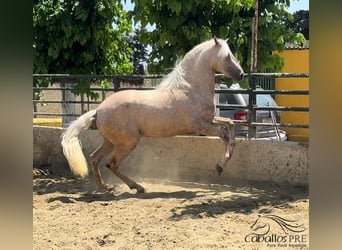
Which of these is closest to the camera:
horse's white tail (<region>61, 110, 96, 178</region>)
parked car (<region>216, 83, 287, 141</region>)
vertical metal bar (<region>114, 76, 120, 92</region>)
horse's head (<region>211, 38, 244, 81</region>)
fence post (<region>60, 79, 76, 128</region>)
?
horse's head (<region>211, 38, 244, 81</region>)

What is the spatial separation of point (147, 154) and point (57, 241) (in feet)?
7.39

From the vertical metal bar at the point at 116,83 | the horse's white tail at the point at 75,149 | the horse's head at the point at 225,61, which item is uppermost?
the horse's head at the point at 225,61

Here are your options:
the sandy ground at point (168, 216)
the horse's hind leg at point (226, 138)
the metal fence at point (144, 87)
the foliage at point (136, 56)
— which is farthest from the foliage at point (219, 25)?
the foliage at point (136, 56)

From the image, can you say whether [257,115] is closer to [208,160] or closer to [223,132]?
[208,160]

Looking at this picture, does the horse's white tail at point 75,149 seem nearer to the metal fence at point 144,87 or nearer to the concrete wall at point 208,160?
the metal fence at point 144,87

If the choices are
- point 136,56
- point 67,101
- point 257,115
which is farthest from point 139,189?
point 136,56

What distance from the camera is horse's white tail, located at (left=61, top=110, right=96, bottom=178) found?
4270 millimetres

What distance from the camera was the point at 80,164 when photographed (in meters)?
4.29

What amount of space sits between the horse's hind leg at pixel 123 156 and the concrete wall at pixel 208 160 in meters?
0.55

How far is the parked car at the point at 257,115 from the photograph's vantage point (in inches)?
197

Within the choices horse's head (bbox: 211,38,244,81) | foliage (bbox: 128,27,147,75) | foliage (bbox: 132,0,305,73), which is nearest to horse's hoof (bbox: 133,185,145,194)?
horse's head (bbox: 211,38,244,81)

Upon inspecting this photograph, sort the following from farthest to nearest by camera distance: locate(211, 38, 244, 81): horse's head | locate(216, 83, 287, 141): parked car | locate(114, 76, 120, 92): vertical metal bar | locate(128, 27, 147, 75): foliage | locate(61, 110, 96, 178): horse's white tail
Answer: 1. locate(128, 27, 147, 75): foliage
2. locate(114, 76, 120, 92): vertical metal bar
3. locate(216, 83, 287, 141): parked car
4. locate(61, 110, 96, 178): horse's white tail
5. locate(211, 38, 244, 81): horse's head

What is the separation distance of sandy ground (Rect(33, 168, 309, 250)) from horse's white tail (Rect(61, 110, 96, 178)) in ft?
1.00

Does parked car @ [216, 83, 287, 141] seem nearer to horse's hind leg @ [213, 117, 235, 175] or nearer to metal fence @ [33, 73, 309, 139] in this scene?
metal fence @ [33, 73, 309, 139]
